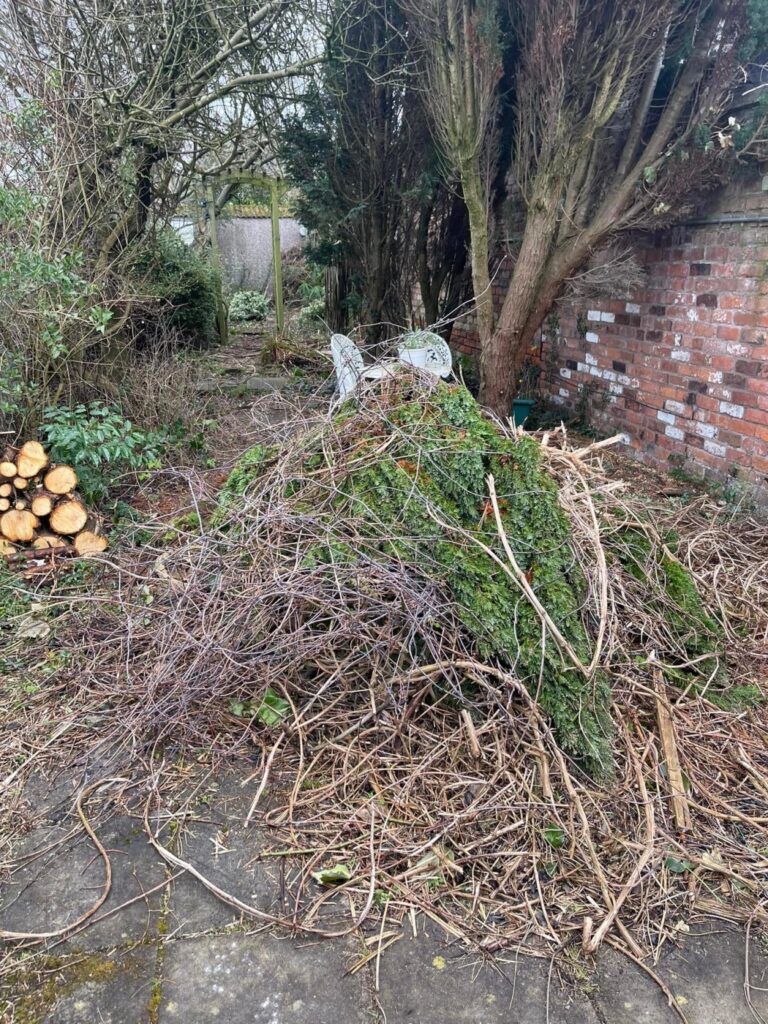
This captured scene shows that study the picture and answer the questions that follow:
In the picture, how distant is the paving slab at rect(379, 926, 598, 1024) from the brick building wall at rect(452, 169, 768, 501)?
3.47 m

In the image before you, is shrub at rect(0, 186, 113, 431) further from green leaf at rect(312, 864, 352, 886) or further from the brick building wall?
the brick building wall

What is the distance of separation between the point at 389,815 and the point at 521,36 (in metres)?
5.53

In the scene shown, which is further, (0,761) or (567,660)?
(0,761)

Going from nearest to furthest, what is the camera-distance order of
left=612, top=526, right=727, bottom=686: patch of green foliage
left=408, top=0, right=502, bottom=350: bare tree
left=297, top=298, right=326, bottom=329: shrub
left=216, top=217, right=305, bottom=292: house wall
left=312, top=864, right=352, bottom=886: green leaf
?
1. left=312, top=864, right=352, bottom=886: green leaf
2. left=612, top=526, right=727, bottom=686: patch of green foliage
3. left=408, top=0, right=502, bottom=350: bare tree
4. left=297, top=298, right=326, bottom=329: shrub
5. left=216, top=217, right=305, bottom=292: house wall

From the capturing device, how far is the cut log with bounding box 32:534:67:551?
171 inches

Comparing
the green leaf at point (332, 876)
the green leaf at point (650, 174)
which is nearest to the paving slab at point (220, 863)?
the green leaf at point (332, 876)

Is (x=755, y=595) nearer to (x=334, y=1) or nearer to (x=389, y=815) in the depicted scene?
(x=389, y=815)

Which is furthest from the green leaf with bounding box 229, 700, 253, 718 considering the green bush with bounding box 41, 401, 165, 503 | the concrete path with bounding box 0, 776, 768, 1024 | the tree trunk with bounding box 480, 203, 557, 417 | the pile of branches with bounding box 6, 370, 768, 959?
the tree trunk with bounding box 480, 203, 557, 417

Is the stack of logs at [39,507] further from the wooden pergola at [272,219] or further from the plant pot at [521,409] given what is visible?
the wooden pergola at [272,219]

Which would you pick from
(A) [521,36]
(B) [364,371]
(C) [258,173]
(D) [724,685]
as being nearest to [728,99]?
(A) [521,36]

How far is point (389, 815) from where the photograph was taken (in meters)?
2.36

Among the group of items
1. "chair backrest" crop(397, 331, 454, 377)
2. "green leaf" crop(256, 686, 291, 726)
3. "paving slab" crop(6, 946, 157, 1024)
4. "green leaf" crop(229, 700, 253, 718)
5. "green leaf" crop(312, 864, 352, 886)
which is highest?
"chair backrest" crop(397, 331, 454, 377)

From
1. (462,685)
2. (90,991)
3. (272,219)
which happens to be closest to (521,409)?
(462,685)

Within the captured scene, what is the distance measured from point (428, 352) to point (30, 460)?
9.54 feet
